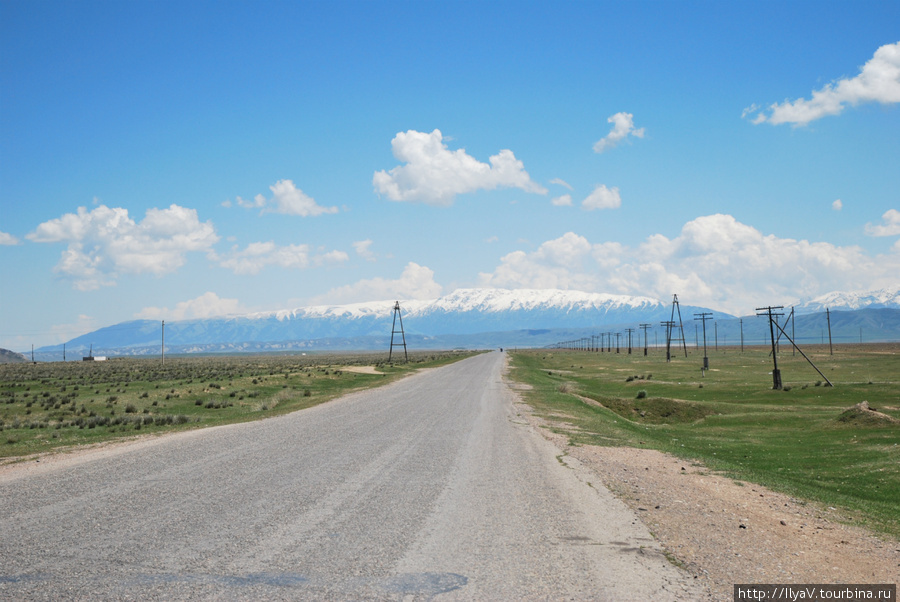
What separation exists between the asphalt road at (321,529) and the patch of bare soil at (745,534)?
Answer: 18.3 inches

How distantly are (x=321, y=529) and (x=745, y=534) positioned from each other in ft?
19.4

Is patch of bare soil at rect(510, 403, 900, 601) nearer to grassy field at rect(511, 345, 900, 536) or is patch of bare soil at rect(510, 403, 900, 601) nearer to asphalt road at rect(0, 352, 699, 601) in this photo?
asphalt road at rect(0, 352, 699, 601)

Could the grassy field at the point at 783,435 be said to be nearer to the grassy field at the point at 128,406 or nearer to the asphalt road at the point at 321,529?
the asphalt road at the point at 321,529

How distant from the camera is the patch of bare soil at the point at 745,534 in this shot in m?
7.06

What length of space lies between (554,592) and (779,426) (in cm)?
2353

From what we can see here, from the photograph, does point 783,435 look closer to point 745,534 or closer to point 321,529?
point 745,534

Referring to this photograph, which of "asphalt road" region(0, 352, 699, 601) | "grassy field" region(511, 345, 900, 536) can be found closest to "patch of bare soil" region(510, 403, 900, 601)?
"asphalt road" region(0, 352, 699, 601)

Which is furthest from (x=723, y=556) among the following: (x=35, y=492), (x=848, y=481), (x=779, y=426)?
(x=779, y=426)

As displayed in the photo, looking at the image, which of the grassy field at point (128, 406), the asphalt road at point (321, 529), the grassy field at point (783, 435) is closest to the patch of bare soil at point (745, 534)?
the asphalt road at point (321, 529)

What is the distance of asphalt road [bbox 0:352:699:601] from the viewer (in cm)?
637

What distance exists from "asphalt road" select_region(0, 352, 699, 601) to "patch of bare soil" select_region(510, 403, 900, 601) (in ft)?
1.53

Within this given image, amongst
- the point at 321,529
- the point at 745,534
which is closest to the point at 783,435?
the point at 745,534

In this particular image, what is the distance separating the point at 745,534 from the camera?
862 centimetres

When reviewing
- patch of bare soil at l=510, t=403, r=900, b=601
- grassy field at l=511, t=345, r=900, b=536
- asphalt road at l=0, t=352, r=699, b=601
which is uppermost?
asphalt road at l=0, t=352, r=699, b=601
